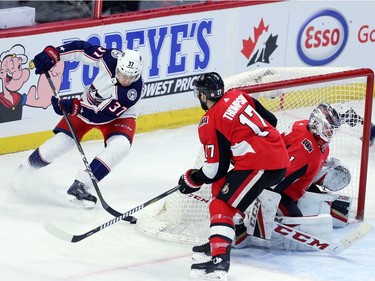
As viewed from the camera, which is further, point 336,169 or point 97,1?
point 97,1

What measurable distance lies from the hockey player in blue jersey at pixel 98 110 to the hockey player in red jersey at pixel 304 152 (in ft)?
2.84

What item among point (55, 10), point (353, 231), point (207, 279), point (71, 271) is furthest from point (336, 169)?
point (55, 10)

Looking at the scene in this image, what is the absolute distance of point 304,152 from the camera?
5504 millimetres

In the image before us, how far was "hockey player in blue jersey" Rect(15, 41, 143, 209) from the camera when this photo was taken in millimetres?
5871

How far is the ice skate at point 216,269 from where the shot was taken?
496 centimetres

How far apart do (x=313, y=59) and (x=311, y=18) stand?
30cm

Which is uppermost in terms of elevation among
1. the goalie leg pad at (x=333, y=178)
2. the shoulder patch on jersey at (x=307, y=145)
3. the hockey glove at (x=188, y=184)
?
the shoulder patch on jersey at (x=307, y=145)

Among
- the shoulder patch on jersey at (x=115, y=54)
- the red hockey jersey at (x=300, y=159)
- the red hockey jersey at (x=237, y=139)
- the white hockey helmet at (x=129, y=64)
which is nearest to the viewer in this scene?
the red hockey jersey at (x=237, y=139)

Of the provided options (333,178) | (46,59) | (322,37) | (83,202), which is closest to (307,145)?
(333,178)

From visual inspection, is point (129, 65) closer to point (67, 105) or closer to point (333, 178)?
point (67, 105)

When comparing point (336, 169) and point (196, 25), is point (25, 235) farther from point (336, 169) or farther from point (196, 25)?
point (196, 25)

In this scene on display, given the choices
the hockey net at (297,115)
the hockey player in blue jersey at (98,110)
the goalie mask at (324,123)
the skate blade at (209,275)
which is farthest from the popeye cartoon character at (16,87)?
the skate blade at (209,275)

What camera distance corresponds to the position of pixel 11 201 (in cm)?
601

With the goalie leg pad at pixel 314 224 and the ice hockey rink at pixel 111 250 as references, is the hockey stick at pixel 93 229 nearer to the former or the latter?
the ice hockey rink at pixel 111 250
